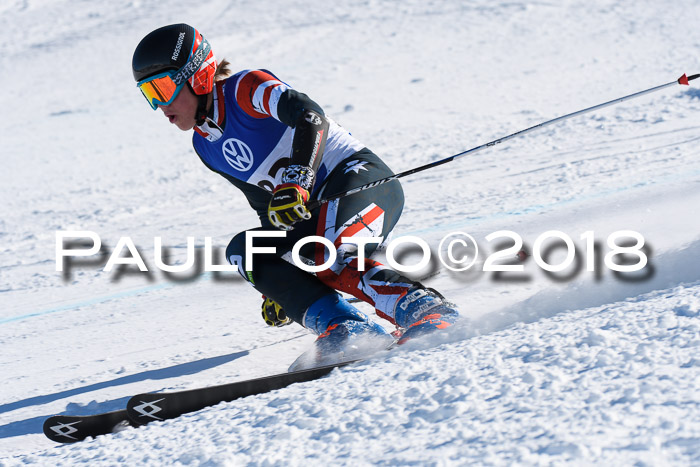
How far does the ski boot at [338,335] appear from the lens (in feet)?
8.33

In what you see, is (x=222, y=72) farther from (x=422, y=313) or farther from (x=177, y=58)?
(x=422, y=313)

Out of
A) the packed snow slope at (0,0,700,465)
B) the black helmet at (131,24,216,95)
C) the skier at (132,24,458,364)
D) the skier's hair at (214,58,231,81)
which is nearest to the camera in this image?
the packed snow slope at (0,0,700,465)

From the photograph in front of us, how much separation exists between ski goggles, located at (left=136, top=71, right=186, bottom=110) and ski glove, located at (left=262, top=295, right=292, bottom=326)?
91 cm

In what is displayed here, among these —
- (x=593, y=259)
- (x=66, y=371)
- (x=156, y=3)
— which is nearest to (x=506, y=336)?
(x=593, y=259)

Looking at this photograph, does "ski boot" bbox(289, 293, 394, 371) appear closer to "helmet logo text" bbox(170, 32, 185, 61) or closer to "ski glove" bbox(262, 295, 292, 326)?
"ski glove" bbox(262, 295, 292, 326)

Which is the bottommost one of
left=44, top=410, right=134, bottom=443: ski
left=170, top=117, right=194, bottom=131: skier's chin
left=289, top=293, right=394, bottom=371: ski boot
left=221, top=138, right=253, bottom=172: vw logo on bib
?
left=44, top=410, right=134, bottom=443: ski

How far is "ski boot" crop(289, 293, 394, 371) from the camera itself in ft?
8.33

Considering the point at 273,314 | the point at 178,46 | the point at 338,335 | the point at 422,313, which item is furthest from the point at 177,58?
the point at 422,313

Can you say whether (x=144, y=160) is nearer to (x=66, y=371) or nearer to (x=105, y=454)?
(x=66, y=371)

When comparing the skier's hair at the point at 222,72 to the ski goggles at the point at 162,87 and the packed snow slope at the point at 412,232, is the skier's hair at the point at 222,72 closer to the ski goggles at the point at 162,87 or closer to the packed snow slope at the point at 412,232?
the ski goggles at the point at 162,87

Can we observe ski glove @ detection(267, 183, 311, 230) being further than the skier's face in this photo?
No

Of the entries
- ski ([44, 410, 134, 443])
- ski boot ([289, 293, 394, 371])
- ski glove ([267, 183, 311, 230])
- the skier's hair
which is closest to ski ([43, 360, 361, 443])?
ski ([44, 410, 134, 443])

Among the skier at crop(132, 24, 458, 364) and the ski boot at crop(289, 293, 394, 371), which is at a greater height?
the skier at crop(132, 24, 458, 364)

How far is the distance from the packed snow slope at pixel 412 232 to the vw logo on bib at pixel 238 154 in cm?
78
